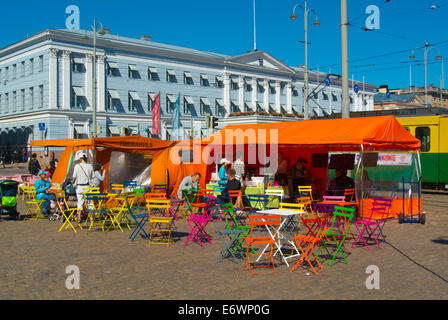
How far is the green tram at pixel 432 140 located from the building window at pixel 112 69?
32.5 m

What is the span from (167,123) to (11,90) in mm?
16007

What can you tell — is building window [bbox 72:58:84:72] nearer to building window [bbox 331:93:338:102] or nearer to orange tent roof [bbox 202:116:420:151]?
orange tent roof [bbox 202:116:420:151]

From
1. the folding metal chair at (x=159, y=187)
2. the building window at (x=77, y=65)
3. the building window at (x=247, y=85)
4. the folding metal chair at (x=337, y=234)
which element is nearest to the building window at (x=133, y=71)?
the building window at (x=77, y=65)

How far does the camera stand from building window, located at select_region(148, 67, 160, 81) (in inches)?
2010

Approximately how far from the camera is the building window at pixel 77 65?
1795 inches

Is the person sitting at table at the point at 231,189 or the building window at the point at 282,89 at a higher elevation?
the building window at the point at 282,89

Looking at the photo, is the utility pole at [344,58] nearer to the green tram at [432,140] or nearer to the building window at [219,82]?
the green tram at [432,140]

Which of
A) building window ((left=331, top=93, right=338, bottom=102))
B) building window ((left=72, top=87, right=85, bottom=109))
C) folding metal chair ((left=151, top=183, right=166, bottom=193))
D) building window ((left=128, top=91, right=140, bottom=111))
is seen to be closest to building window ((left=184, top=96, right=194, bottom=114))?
building window ((left=128, top=91, right=140, bottom=111))

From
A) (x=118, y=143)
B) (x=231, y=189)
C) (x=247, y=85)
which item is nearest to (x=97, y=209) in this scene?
(x=231, y=189)

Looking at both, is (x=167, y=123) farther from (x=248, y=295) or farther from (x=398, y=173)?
(x=248, y=295)

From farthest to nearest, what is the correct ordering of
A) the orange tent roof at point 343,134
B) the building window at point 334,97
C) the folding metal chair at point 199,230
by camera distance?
the building window at point 334,97
the orange tent roof at point 343,134
the folding metal chair at point 199,230

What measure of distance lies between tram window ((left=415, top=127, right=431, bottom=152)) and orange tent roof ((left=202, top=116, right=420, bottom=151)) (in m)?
7.43

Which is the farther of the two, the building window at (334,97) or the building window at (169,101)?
the building window at (334,97)

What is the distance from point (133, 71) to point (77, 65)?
237 inches
